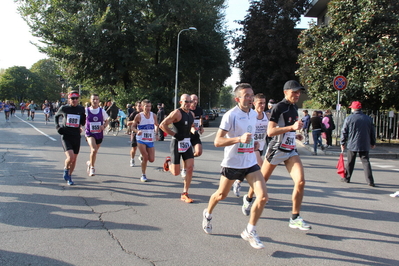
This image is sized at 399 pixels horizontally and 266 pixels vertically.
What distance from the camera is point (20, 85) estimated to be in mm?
87250

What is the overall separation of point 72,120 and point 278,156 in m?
4.39

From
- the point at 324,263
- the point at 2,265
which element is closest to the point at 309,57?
the point at 324,263

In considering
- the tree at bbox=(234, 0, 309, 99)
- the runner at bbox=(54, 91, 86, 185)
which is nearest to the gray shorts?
the runner at bbox=(54, 91, 86, 185)

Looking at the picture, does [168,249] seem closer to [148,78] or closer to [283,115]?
[283,115]

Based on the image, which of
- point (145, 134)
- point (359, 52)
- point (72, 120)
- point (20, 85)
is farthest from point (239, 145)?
point (20, 85)

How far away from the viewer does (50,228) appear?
464cm

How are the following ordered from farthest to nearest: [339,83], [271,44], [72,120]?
1. [271,44]
2. [339,83]
3. [72,120]

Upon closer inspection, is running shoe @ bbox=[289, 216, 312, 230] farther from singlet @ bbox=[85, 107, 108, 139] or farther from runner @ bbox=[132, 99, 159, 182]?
singlet @ bbox=[85, 107, 108, 139]

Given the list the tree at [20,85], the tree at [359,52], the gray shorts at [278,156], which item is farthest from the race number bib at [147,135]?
the tree at [20,85]

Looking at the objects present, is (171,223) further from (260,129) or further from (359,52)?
(359,52)

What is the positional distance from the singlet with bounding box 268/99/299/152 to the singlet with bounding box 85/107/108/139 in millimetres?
4631

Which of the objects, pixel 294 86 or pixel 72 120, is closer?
pixel 294 86

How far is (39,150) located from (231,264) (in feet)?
35.1

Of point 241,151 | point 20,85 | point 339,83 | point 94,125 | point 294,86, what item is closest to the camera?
point 241,151
